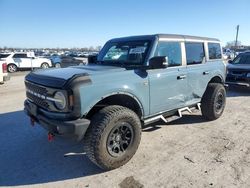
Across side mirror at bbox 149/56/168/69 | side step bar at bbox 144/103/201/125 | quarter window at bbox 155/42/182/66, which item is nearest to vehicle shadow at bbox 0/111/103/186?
side step bar at bbox 144/103/201/125

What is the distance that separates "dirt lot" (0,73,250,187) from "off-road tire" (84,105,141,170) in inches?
6.4

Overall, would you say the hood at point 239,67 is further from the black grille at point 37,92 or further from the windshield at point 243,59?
the black grille at point 37,92

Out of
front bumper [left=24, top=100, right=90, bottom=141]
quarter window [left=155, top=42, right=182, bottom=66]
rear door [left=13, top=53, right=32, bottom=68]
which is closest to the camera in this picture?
front bumper [left=24, top=100, right=90, bottom=141]

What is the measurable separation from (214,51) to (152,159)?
3.53m

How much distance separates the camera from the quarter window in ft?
16.0

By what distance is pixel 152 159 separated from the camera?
4297 millimetres

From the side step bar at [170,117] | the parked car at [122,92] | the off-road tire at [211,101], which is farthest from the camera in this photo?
the off-road tire at [211,101]

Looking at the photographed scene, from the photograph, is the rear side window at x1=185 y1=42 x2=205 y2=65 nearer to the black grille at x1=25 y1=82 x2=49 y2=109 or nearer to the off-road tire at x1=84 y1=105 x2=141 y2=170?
the off-road tire at x1=84 y1=105 x2=141 y2=170

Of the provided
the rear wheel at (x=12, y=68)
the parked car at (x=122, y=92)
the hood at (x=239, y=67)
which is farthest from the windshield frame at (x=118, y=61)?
the rear wheel at (x=12, y=68)

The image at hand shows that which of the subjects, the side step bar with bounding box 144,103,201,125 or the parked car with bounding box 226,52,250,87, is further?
the parked car with bounding box 226,52,250,87

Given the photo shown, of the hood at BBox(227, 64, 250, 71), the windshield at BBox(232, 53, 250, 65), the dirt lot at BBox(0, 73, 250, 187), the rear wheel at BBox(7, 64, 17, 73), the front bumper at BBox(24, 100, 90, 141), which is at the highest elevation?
the windshield at BBox(232, 53, 250, 65)

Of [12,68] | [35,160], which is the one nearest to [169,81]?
[35,160]

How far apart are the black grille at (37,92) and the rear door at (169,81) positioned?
70.0 inches

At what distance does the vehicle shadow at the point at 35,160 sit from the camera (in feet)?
12.4
